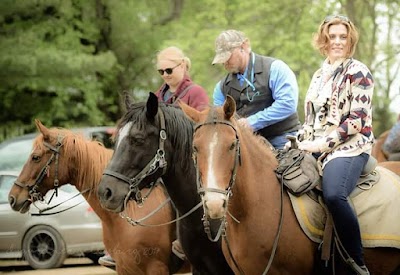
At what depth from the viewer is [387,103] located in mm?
30578

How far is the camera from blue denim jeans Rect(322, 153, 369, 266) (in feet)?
21.5

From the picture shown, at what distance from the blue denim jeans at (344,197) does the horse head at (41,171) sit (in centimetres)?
321

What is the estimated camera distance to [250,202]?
6.52 m

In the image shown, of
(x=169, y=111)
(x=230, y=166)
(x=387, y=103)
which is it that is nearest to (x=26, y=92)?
(x=387, y=103)

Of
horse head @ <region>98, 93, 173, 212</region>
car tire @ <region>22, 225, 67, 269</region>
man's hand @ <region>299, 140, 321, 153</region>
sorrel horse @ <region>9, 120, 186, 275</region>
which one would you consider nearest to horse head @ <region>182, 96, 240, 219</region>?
man's hand @ <region>299, 140, 321, 153</region>

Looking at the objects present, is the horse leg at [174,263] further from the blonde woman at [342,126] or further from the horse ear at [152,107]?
the blonde woman at [342,126]

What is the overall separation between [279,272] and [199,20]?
72.3 ft

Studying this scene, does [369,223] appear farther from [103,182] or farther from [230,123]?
[103,182]

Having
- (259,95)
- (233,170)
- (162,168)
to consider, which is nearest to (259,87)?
(259,95)

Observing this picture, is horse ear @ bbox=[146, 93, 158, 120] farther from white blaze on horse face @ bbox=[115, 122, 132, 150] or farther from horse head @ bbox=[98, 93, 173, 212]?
white blaze on horse face @ bbox=[115, 122, 132, 150]

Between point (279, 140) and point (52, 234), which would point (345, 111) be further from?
point (52, 234)

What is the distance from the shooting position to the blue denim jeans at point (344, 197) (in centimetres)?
654

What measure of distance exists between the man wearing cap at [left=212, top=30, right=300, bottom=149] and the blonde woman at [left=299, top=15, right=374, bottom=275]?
0.75 meters

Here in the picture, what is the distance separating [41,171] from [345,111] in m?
3.48
